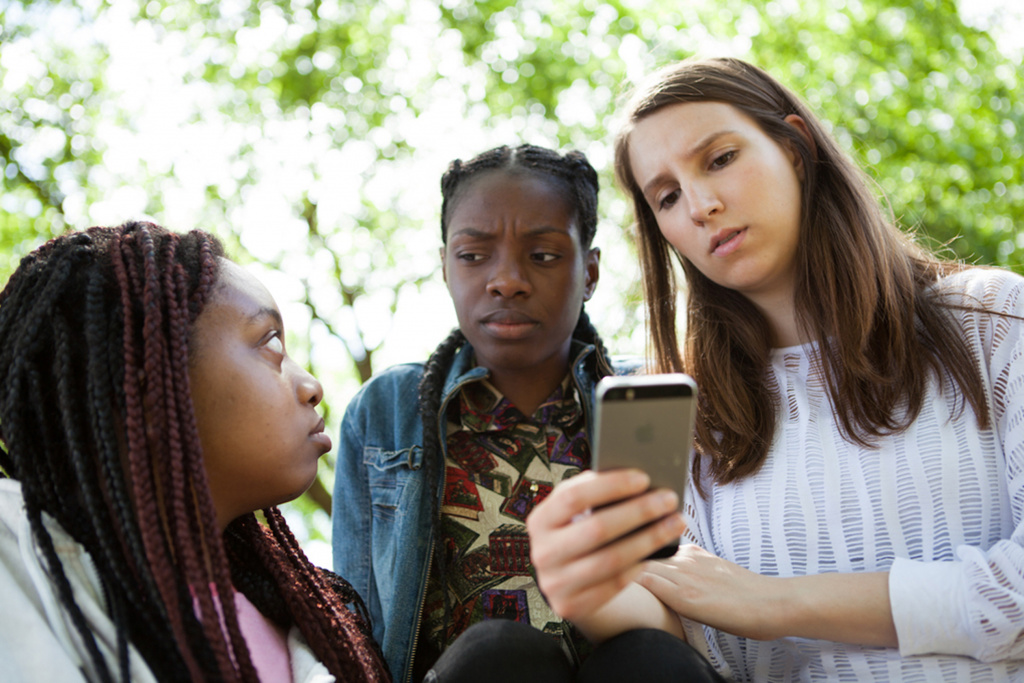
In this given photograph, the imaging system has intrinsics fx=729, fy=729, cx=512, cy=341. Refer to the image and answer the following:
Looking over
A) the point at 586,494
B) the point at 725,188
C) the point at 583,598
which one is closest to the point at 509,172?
the point at 725,188

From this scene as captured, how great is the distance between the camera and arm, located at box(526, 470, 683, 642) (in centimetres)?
134

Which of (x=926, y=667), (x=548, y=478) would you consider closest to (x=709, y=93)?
(x=548, y=478)

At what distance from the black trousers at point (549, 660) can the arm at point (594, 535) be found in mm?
259

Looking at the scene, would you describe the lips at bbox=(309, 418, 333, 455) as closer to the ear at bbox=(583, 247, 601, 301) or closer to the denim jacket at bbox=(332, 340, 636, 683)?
the denim jacket at bbox=(332, 340, 636, 683)

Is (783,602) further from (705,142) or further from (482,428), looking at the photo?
(705,142)

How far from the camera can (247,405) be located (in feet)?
5.69

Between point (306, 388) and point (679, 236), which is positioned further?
point (679, 236)

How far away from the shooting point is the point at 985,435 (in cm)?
195

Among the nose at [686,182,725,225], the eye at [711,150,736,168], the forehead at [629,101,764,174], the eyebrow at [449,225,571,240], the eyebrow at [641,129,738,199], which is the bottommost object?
the nose at [686,182,725,225]

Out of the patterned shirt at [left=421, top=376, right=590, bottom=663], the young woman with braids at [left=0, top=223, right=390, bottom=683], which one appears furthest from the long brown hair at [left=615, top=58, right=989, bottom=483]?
the young woman with braids at [left=0, top=223, right=390, bottom=683]

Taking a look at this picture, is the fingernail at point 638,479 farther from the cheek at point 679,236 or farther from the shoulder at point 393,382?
the shoulder at point 393,382

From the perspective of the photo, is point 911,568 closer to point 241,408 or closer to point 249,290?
point 241,408

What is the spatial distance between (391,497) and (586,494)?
4.71ft

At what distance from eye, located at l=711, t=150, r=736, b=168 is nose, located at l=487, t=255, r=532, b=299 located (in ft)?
2.31
